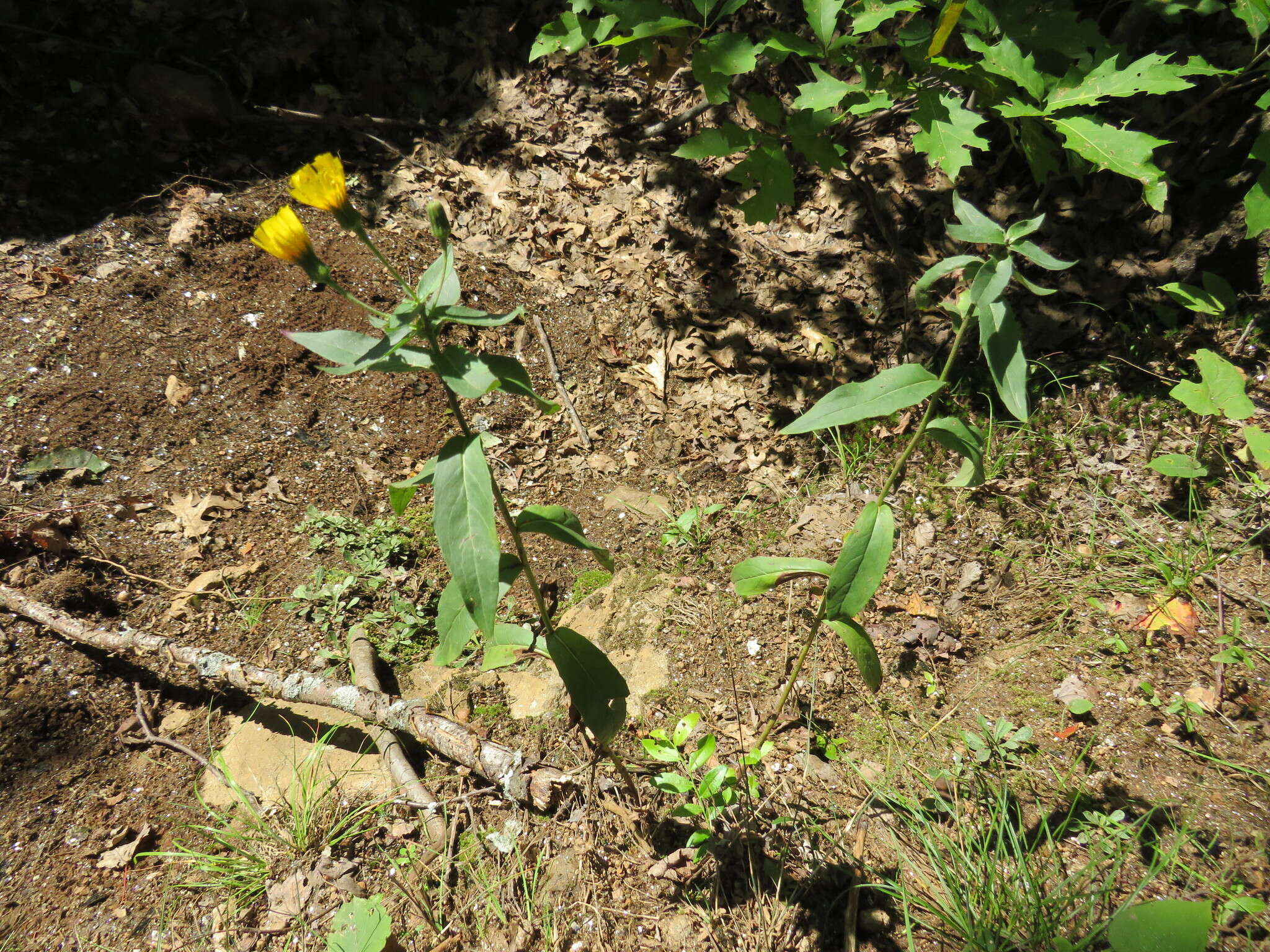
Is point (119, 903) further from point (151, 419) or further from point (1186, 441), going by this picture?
point (1186, 441)

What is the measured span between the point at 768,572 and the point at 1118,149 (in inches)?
66.2

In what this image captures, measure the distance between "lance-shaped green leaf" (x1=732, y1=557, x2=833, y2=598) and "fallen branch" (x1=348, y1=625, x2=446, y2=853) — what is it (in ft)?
3.93

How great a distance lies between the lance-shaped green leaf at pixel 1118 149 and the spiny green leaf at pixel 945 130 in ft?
0.85

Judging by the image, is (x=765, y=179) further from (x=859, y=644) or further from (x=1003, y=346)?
(x=859, y=644)

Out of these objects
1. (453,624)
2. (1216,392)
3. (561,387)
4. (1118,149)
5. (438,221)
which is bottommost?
(561,387)

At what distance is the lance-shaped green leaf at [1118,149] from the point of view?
194 cm

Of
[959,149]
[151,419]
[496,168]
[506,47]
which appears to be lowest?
[151,419]

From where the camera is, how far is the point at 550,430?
3230mm

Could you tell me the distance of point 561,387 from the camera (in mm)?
3320

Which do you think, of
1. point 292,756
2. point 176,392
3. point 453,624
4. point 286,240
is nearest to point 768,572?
point 453,624

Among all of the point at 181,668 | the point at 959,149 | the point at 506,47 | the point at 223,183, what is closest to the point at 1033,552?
the point at 959,149

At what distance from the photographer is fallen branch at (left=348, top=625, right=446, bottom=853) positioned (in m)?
2.01

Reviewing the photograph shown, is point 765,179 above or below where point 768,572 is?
above

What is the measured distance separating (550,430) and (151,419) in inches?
70.4
